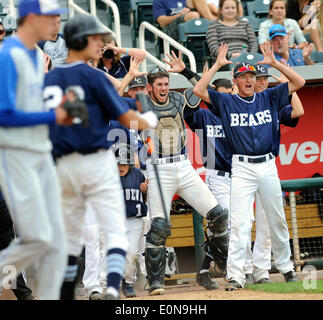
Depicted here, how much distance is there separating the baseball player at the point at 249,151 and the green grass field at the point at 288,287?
192 mm

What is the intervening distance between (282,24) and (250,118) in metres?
3.94

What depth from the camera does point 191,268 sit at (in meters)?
9.88

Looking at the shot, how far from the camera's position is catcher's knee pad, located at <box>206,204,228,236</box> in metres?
7.45

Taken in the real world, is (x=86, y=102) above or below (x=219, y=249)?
above

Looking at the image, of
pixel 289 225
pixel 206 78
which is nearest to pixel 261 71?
pixel 206 78

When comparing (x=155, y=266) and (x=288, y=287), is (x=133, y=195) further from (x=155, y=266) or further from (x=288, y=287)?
(x=288, y=287)

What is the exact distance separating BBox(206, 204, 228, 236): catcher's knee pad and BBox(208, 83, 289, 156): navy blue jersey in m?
0.62

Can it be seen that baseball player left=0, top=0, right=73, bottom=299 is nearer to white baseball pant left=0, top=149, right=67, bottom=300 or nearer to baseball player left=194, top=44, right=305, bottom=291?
white baseball pant left=0, top=149, right=67, bottom=300

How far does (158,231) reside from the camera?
7.29 meters

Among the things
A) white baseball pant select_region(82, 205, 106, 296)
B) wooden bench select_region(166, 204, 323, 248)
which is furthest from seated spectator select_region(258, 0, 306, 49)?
white baseball pant select_region(82, 205, 106, 296)

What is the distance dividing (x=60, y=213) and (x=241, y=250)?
3115mm
